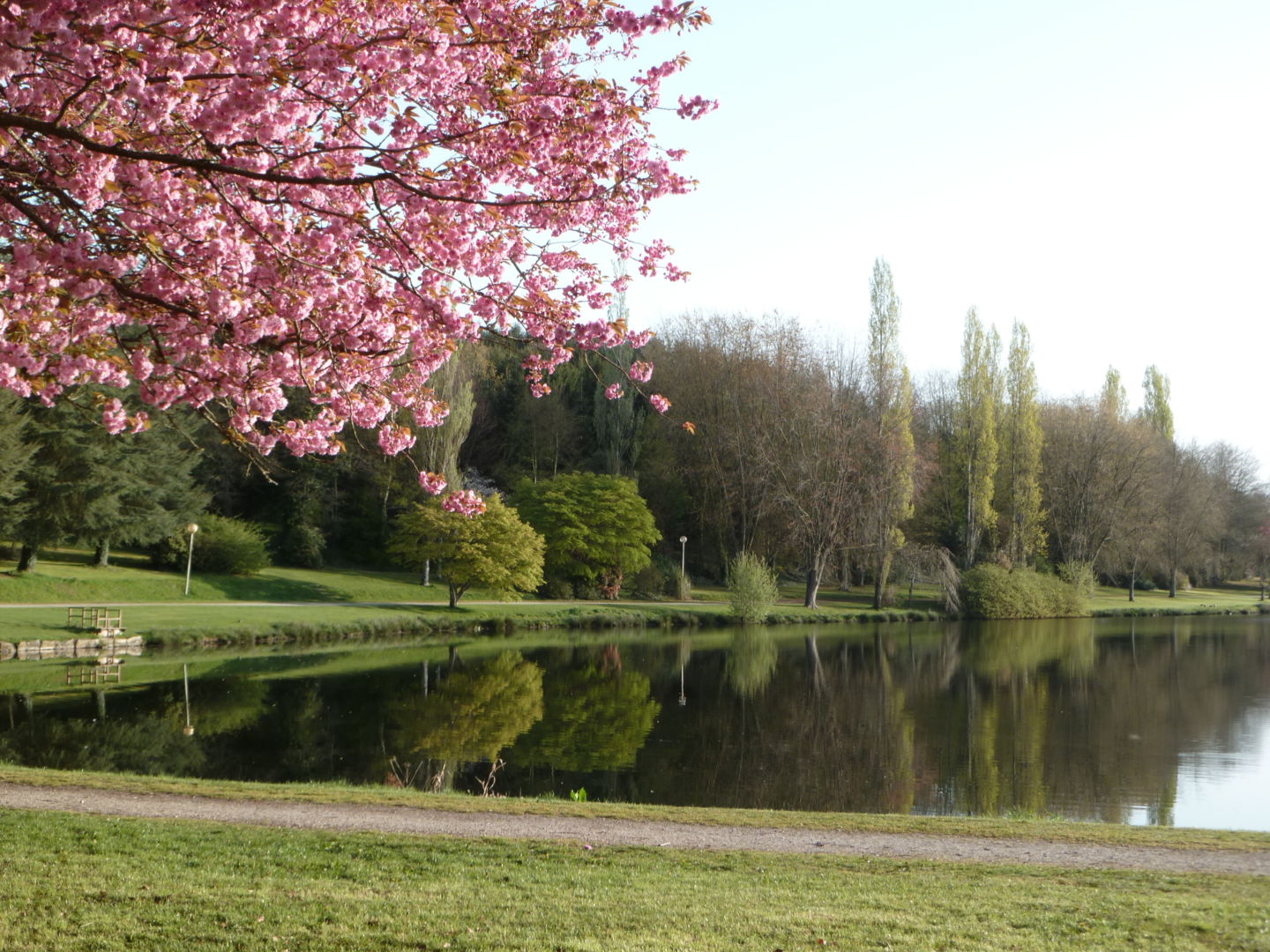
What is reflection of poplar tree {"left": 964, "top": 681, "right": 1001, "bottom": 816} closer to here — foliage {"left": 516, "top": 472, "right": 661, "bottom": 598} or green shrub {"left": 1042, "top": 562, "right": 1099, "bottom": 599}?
foliage {"left": 516, "top": 472, "right": 661, "bottom": 598}

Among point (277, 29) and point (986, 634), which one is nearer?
point (277, 29)

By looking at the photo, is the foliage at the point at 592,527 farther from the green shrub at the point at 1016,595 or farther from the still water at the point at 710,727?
the green shrub at the point at 1016,595

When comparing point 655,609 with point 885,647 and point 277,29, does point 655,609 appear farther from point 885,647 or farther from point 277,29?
point 277,29

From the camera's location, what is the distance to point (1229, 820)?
1369 centimetres

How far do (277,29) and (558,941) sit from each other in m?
4.87

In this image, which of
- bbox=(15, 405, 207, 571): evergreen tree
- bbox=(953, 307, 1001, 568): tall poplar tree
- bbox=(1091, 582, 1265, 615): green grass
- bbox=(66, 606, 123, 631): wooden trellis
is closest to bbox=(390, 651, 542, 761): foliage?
bbox=(66, 606, 123, 631): wooden trellis

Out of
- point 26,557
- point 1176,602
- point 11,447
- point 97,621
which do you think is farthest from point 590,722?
point 1176,602

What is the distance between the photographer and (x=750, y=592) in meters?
39.6

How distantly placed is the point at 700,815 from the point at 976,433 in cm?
4607

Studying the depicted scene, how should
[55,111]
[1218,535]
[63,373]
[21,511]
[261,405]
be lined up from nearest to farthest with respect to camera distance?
[55,111] < [63,373] < [261,405] < [21,511] < [1218,535]

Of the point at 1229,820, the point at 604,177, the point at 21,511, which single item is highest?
the point at 604,177

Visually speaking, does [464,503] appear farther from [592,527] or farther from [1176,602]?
[1176,602]

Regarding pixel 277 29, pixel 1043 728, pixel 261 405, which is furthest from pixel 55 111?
pixel 1043 728

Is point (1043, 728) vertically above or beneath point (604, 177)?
beneath
